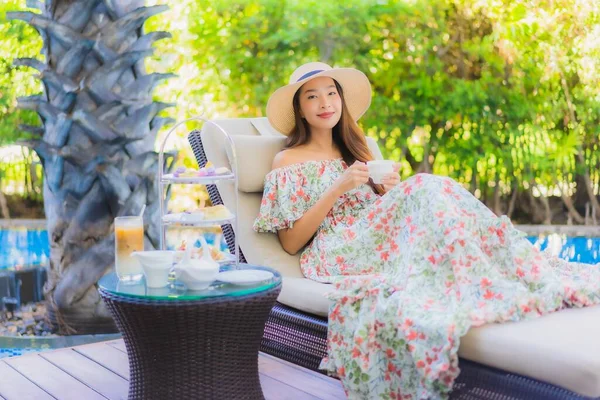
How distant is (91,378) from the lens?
300cm

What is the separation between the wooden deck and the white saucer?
605 millimetres

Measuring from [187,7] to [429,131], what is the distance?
Result: 2.75m

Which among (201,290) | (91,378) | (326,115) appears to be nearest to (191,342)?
(201,290)

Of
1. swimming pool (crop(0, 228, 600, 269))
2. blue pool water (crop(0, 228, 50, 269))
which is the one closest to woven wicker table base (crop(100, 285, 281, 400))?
swimming pool (crop(0, 228, 600, 269))

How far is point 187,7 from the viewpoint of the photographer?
7.17 m

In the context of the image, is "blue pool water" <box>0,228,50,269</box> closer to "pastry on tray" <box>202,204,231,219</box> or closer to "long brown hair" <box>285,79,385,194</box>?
"long brown hair" <box>285,79,385,194</box>

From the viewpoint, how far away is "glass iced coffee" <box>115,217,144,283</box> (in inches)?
99.1

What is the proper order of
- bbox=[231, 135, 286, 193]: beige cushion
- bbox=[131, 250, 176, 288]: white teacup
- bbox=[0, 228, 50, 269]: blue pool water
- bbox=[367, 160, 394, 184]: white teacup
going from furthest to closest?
1. bbox=[0, 228, 50, 269]: blue pool water
2. bbox=[231, 135, 286, 193]: beige cushion
3. bbox=[367, 160, 394, 184]: white teacup
4. bbox=[131, 250, 176, 288]: white teacup

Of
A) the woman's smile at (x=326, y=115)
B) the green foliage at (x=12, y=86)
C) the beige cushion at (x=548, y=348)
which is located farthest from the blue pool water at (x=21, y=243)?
the beige cushion at (x=548, y=348)

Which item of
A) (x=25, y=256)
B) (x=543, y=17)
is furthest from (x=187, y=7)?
(x=543, y=17)

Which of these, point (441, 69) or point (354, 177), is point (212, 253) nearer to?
point (354, 177)

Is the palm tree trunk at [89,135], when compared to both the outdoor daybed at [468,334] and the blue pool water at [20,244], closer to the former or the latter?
the outdoor daybed at [468,334]

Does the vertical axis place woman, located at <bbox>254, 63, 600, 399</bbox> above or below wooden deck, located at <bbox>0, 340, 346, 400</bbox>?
above

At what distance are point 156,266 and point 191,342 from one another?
0.88 feet
